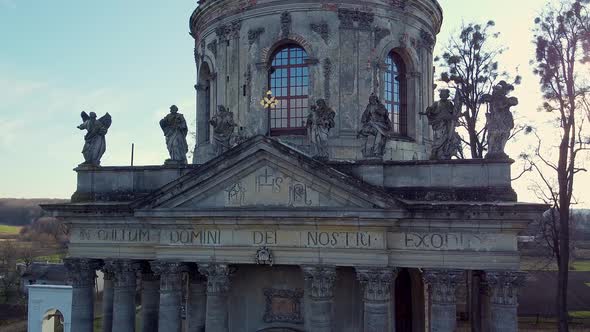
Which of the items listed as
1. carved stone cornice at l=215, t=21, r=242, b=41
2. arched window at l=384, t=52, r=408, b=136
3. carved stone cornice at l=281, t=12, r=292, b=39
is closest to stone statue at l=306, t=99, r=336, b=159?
carved stone cornice at l=281, t=12, r=292, b=39

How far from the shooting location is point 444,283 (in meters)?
15.0

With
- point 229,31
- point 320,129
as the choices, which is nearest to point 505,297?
point 320,129

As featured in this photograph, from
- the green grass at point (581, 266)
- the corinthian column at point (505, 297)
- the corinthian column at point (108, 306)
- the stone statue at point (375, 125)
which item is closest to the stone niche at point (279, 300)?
the stone statue at point (375, 125)

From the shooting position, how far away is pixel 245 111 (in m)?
21.2

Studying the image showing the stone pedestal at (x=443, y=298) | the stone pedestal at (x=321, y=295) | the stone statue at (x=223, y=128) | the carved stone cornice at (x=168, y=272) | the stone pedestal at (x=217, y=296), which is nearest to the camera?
the stone pedestal at (x=443, y=298)

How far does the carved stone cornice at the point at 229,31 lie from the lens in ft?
70.7

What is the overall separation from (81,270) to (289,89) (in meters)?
9.62

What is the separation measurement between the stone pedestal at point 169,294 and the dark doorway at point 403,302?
23.5 feet

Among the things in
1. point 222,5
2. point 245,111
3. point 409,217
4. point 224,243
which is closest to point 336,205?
point 409,217

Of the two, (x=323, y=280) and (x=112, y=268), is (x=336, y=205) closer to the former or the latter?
(x=323, y=280)

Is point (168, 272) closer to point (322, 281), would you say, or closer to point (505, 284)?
point (322, 281)

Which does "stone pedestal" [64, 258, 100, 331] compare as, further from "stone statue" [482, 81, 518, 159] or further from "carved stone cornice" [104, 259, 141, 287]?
"stone statue" [482, 81, 518, 159]

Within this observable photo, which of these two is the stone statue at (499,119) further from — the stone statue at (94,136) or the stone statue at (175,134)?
the stone statue at (94,136)

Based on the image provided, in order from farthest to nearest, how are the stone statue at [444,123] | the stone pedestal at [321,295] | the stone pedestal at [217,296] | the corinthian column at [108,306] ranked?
the corinthian column at [108,306]
the stone pedestal at [217,296]
the stone statue at [444,123]
the stone pedestal at [321,295]
